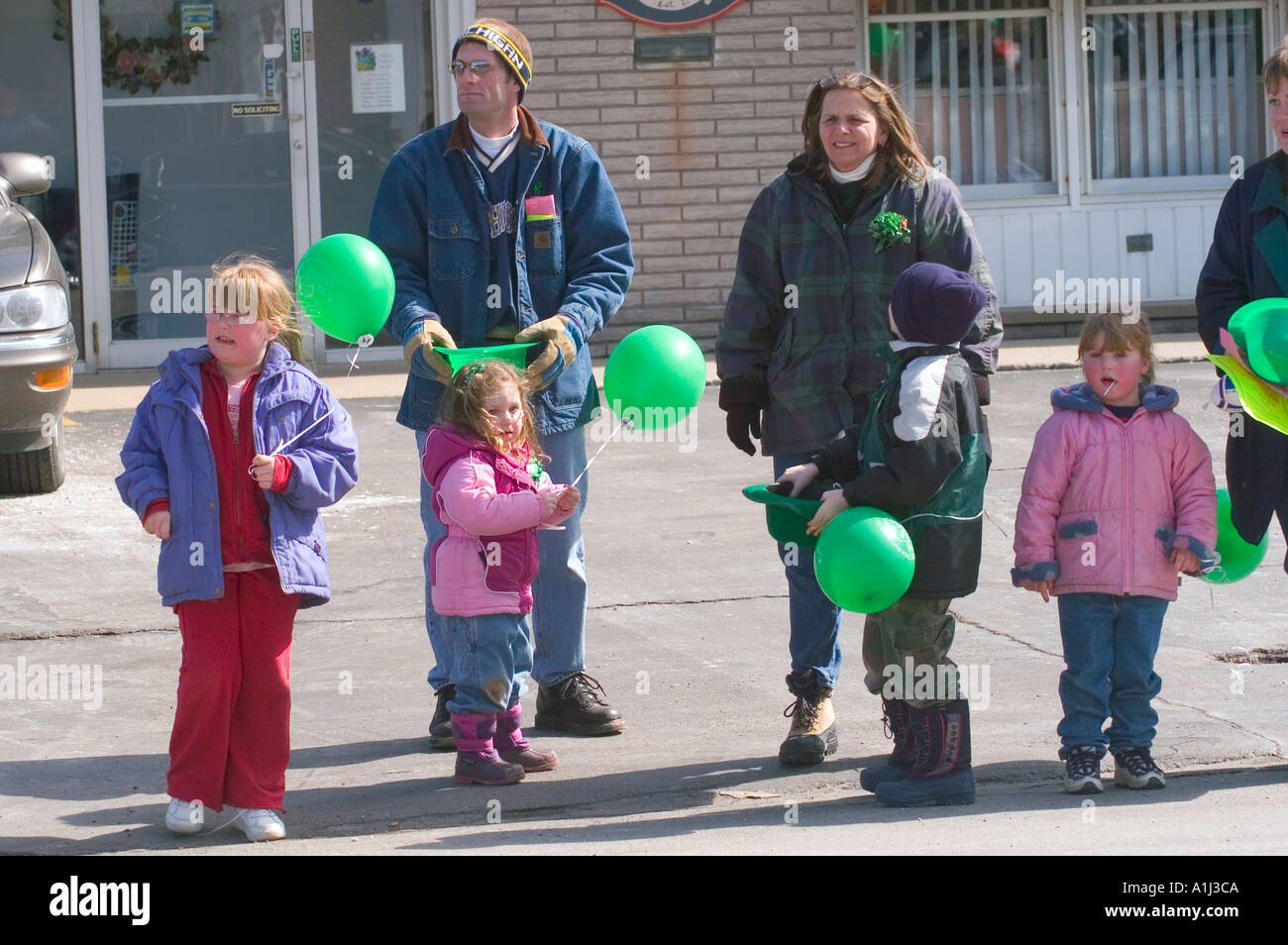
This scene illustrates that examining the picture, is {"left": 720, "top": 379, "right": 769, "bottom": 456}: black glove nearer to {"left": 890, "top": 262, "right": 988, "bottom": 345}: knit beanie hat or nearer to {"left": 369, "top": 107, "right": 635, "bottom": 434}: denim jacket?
{"left": 369, "top": 107, "right": 635, "bottom": 434}: denim jacket

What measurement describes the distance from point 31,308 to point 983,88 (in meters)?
7.75

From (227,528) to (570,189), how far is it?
1.61 m

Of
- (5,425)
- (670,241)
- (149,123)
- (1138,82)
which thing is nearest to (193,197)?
(149,123)

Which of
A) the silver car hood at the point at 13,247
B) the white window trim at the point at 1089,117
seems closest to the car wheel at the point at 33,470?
the silver car hood at the point at 13,247

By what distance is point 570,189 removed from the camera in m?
5.34

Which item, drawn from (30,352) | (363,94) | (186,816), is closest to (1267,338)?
(186,816)

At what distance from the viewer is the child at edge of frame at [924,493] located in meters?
4.38

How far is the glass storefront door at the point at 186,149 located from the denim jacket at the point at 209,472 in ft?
25.2

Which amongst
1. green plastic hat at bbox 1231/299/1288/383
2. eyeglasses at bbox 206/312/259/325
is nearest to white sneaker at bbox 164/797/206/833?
eyeglasses at bbox 206/312/259/325

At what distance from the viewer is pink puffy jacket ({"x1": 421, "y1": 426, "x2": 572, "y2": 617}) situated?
4676 mm

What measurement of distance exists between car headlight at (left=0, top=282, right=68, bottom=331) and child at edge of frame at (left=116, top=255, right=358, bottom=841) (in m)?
4.05

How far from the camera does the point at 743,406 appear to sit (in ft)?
17.0

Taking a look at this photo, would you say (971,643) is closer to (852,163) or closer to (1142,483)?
(1142,483)

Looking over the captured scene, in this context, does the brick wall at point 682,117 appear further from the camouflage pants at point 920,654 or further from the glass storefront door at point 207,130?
the camouflage pants at point 920,654
